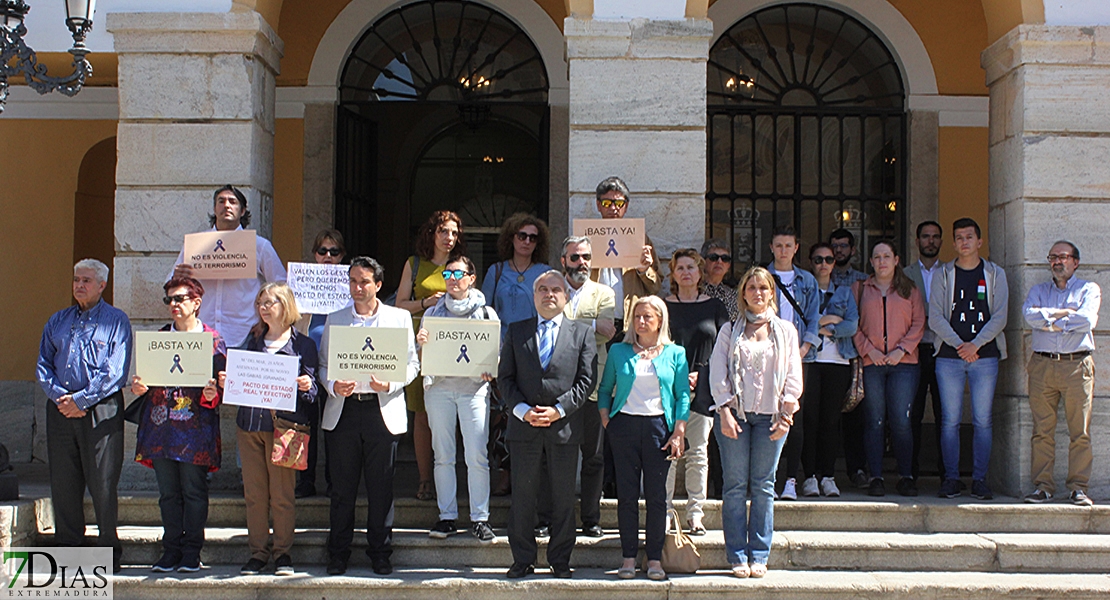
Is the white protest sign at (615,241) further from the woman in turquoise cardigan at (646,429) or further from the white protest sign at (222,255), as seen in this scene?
the white protest sign at (222,255)

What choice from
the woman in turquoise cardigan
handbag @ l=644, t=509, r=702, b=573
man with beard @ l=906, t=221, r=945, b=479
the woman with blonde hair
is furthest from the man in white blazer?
man with beard @ l=906, t=221, r=945, b=479

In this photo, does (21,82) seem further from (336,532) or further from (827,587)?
(827,587)

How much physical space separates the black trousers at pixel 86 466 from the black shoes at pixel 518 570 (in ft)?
8.29

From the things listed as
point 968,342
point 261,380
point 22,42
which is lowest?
point 261,380

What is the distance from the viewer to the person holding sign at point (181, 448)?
596cm

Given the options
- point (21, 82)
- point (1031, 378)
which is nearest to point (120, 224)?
point (21, 82)

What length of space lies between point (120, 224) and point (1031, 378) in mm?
6882

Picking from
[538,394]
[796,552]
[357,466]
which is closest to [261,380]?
[357,466]

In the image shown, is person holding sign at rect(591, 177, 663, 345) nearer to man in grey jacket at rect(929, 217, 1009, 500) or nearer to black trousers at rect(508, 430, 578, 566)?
black trousers at rect(508, 430, 578, 566)

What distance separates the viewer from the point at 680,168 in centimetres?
734

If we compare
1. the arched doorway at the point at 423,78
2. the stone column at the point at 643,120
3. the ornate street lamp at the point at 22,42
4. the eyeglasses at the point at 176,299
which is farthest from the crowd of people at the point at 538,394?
the arched doorway at the point at 423,78

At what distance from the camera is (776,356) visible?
5996mm

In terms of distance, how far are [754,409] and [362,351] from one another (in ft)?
7.92

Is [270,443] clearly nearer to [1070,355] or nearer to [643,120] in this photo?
[643,120]
